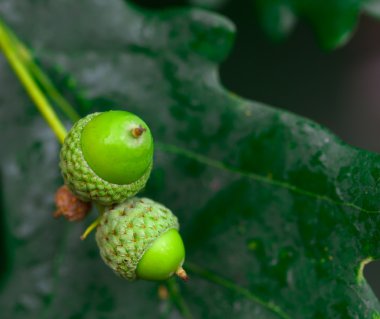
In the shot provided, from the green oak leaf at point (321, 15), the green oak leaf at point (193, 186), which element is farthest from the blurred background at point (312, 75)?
the green oak leaf at point (193, 186)

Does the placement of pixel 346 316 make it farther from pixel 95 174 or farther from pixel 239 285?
pixel 95 174

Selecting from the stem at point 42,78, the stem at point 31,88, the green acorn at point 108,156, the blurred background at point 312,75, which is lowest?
the blurred background at point 312,75

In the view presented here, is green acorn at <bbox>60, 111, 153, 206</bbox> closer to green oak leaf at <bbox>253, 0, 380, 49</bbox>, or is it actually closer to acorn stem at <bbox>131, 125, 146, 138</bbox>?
acorn stem at <bbox>131, 125, 146, 138</bbox>

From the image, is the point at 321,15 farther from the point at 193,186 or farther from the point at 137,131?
the point at 137,131

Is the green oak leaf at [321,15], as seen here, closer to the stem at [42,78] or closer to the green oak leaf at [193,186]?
the green oak leaf at [193,186]

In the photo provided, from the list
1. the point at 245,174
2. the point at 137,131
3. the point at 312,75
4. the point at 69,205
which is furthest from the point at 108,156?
the point at 312,75

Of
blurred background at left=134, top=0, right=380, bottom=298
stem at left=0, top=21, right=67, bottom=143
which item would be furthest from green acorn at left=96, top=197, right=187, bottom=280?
blurred background at left=134, top=0, right=380, bottom=298
